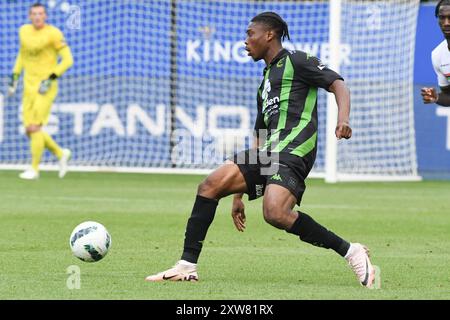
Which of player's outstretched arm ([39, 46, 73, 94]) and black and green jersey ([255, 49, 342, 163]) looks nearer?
black and green jersey ([255, 49, 342, 163])

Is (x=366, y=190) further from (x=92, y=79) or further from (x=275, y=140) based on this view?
(x=275, y=140)

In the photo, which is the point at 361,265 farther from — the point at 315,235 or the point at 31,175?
the point at 31,175

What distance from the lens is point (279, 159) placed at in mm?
8594

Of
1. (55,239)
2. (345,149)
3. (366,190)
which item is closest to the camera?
(55,239)

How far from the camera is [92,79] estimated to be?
22344 mm

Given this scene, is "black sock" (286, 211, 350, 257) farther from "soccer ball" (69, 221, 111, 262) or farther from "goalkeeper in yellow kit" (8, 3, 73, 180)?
"goalkeeper in yellow kit" (8, 3, 73, 180)

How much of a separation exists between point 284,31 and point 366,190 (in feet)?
34.3

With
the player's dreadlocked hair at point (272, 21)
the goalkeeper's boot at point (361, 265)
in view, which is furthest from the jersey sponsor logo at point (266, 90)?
the goalkeeper's boot at point (361, 265)

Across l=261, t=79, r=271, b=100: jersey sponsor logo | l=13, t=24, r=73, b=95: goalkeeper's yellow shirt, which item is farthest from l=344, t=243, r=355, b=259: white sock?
l=13, t=24, r=73, b=95: goalkeeper's yellow shirt

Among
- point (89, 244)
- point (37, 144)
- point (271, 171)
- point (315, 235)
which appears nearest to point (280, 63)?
point (271, 171)

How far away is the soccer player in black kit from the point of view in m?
8.46

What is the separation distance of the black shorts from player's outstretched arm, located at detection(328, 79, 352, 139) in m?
0.52

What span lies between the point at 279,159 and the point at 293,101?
474 millimetres
